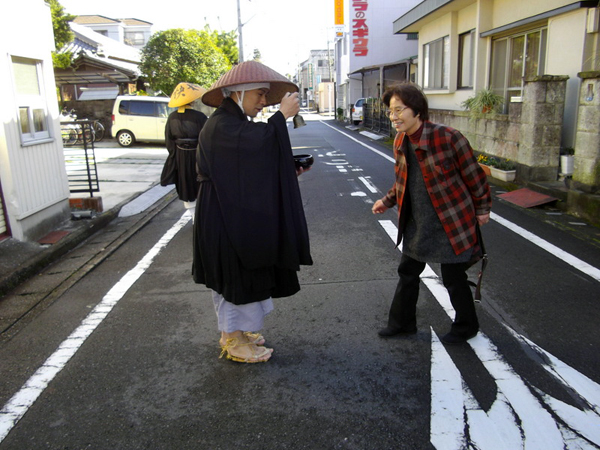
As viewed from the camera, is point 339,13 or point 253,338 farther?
point 339,13

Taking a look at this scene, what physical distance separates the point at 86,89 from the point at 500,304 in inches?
896

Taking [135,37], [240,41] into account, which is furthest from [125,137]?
[135,37]

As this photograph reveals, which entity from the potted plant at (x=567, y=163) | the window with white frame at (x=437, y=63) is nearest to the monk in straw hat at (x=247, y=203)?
the potted plant at (x=567, y=163)

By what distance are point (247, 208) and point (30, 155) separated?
438 centimetres

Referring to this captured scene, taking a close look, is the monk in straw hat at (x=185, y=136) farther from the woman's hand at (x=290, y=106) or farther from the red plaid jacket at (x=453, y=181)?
the red plaid jacket at (x=453, y=181)

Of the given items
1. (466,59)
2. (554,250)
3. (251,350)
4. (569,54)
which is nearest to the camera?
(251,350)

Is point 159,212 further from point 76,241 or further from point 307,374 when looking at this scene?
point 307,374

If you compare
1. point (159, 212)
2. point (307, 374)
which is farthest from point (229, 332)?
point (159, 212)

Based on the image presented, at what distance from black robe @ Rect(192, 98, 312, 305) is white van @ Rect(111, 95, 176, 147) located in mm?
15700

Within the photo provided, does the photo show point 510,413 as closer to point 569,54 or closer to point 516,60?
point 569,54

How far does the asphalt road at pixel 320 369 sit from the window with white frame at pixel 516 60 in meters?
6.62

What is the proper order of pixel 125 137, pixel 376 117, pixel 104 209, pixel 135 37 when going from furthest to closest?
pixel 135 37
pixel 376 117
pixel 125 137
pixel 104 209

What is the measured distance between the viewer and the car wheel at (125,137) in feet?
59.6

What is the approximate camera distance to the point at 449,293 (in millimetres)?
3412
